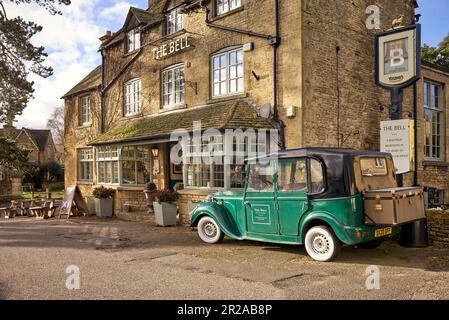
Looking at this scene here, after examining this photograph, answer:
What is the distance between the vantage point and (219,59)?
553 inches

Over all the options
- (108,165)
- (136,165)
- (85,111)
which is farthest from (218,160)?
(85,111)

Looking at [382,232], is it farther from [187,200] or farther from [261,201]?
[187,200]

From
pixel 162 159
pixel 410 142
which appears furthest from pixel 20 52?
pixel 410 142

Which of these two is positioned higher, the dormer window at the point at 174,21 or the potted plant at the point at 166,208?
the dormer window at the point at 174,21

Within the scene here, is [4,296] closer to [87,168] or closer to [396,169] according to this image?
[396,169]

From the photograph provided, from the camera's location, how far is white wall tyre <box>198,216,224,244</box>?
9.32 m

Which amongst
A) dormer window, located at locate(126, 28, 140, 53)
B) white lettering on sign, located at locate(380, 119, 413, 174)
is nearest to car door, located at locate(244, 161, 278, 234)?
white lettering on sign, located at locate(380, 119, 413, 174)

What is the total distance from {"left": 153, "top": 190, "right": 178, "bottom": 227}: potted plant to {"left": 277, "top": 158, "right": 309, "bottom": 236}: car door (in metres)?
5.40

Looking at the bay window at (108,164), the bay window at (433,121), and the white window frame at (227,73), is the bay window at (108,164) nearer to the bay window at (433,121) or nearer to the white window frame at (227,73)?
the white window frame at (227,73)

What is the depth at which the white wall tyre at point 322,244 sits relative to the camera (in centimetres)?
727

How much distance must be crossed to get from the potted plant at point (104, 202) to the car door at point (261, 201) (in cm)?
914

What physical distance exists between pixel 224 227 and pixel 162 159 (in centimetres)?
809

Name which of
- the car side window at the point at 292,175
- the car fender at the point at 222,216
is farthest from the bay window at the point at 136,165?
the car side window at the point at 292,175

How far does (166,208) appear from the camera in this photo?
12609mm
